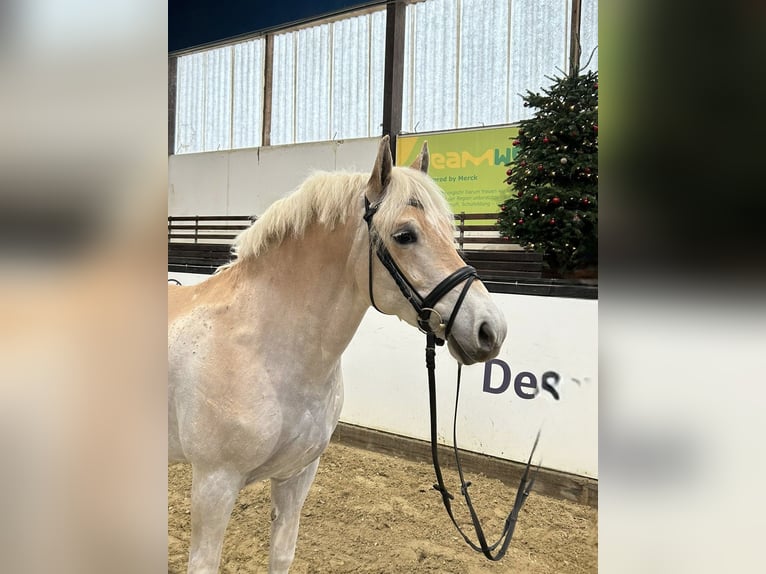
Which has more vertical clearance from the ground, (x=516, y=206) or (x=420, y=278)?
(x=516, y=206)

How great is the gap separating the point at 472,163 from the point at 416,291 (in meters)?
2.44

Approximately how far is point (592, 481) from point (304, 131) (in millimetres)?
2533

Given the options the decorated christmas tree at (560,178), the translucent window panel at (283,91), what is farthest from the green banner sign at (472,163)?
the decorated christmas tree at (560,178)

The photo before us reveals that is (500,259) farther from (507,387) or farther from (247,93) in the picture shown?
(247,93)

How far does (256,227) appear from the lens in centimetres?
112

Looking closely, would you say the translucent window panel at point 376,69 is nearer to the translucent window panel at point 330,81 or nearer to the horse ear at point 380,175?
the translucent window panel at point 330,81

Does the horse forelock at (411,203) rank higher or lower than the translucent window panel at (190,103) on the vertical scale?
lower

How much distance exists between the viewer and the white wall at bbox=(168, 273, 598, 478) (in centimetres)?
210

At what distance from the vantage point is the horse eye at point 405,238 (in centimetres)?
100

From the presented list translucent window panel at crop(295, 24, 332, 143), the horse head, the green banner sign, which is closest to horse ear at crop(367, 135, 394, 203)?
the horse head

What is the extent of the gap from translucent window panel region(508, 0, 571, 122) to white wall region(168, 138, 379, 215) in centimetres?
95
